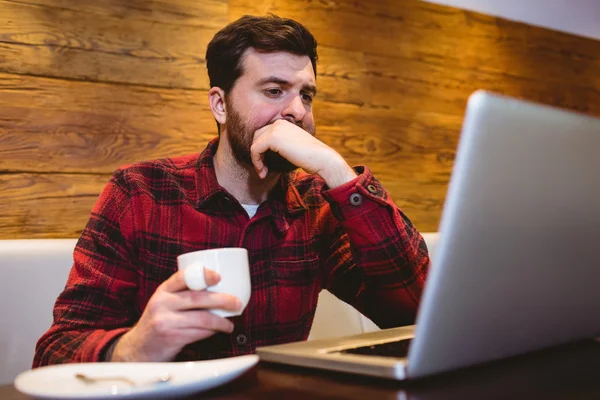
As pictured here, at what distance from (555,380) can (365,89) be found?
6.35 ft

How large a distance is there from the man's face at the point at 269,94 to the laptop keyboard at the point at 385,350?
26.9 inches

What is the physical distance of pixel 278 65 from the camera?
139 cm

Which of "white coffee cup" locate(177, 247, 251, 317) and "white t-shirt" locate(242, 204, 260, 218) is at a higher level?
"white t-shirt" locate(242, 204, 260, 218)

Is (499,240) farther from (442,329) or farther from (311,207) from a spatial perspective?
(311,207)

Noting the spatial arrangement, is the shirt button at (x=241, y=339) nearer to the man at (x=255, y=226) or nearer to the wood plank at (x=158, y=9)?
the man at (x=255, y=226)

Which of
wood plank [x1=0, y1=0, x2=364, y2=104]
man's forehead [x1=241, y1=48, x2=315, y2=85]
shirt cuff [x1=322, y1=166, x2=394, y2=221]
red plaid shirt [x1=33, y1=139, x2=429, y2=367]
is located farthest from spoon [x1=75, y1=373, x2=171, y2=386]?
wood plank [x1=0, y1=0, x2=364, y2=104]

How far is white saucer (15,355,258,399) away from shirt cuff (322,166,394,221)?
46 cm

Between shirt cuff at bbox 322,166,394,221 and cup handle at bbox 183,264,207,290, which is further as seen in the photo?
shirt cuff at bbox 322,166,394,221

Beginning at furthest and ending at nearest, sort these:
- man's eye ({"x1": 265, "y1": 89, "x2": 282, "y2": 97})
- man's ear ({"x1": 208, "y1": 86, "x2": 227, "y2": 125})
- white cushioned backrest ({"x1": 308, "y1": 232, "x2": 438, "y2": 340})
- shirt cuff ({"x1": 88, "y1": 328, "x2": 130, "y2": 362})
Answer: white cushioned backrest ({"x1": 308, "y1": 232, "x2": 438, "y2": 340})
man's ear ({"x1": 208, "y1": 86, "x2": 227, "y2": 125})
man's eye ({"x1": 265, "y1": 89, "x2": 282, "y2": 97})
shirt cuff ({"x1": 88, "y1": 328, "x2": 130, "y2": 362})

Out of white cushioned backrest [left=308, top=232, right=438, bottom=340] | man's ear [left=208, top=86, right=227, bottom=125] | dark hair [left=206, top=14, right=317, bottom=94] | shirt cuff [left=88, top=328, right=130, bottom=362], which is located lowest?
shirt cuff [left=88, top=328, right=130, bottom=362]

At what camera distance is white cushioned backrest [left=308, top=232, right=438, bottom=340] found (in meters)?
1.64

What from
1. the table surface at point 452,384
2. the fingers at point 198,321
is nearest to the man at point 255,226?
the fingers at point 198,321

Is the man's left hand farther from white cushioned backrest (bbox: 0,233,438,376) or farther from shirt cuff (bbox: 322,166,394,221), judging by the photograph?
white cushioned backrest (bbox: 0,233,438,376)

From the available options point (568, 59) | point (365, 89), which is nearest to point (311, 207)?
point (365, 89)
